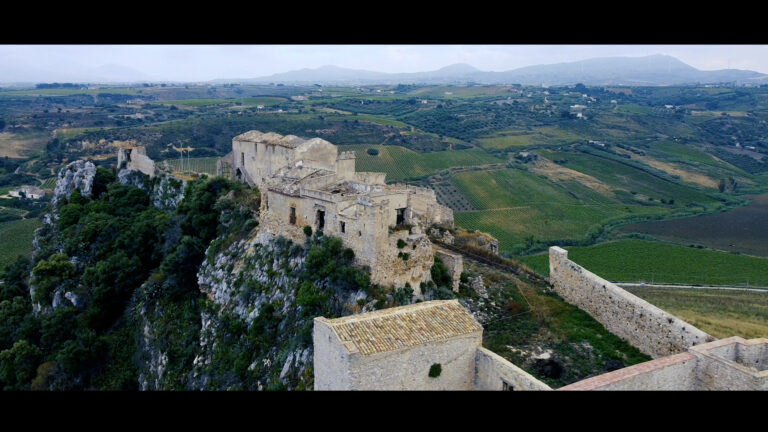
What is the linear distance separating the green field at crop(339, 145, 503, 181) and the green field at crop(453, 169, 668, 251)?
5.86m

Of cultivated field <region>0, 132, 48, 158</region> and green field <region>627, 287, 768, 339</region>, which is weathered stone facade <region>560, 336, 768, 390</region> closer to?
green field <region>627, 287, 768, 339</region>

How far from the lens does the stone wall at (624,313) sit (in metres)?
18.7

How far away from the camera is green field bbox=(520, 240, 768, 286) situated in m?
50.2

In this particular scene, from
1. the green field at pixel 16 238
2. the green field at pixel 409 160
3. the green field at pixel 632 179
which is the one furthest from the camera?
the green field at pixel 632 179

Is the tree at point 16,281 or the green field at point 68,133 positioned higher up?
the green field at point 68,133

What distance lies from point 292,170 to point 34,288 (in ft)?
65.2

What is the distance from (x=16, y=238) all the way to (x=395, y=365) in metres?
69.0

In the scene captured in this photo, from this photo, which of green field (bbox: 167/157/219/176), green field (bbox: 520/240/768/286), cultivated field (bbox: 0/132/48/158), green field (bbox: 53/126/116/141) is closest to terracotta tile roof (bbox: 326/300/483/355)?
green field (bbox: 520/240/768/286)

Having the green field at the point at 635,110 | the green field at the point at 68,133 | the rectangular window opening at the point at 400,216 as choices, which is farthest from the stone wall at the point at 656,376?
the green field at the point at 635,110

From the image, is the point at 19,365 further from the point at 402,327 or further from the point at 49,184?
the point at 49,184

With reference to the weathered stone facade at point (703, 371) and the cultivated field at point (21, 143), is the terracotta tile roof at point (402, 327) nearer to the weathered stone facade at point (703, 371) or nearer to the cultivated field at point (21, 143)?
the weathered stone facade at point (703, 371)

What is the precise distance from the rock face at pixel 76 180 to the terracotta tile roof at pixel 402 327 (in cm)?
3924
